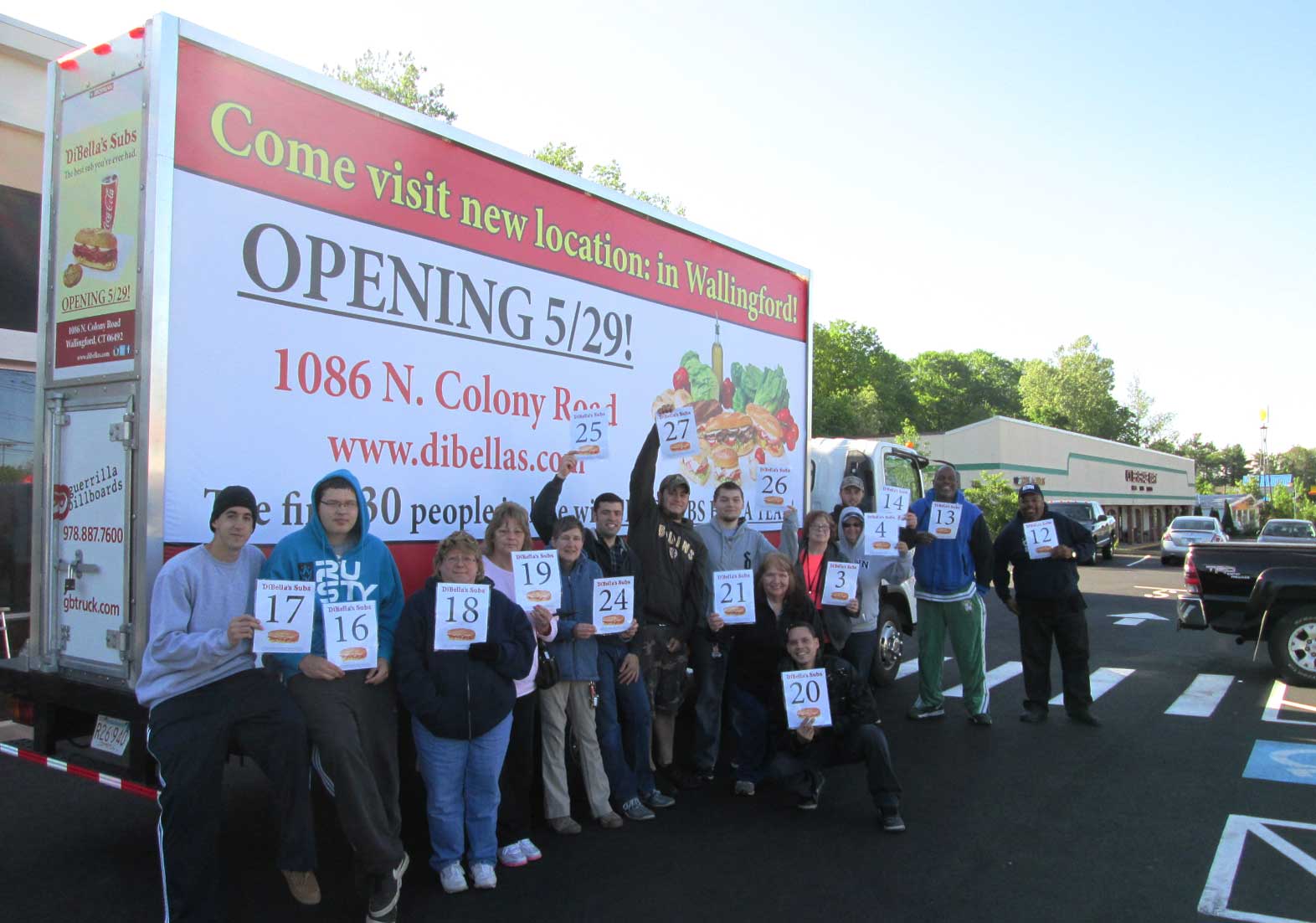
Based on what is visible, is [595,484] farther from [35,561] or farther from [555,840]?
[35,561]

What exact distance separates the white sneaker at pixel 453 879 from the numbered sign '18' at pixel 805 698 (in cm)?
188

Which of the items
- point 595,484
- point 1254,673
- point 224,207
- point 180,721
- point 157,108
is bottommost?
point 1254,673

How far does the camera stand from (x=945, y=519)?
747 centimetres

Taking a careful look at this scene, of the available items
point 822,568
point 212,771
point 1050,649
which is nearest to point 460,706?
point 212,771

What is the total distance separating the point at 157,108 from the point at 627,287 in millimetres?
2884

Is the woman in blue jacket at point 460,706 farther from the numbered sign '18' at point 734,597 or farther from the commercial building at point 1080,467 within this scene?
the commercial building at point 1080,467

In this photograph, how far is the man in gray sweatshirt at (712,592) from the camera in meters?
5.93

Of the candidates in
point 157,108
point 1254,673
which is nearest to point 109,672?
point 157,108

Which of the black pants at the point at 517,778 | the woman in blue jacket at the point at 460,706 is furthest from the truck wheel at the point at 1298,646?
the woman in blue jacket at the point at 460,706

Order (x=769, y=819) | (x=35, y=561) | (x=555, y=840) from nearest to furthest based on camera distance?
(x=35, y=561) → (x=555, y=840) → (x=769, y=819)

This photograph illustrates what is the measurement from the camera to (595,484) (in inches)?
221

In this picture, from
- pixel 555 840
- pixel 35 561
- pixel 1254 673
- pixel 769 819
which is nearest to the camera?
pixel 35 561

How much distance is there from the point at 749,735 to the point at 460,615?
2.40 meters

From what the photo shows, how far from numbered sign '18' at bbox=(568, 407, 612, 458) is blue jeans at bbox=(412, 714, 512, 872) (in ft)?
5.18
